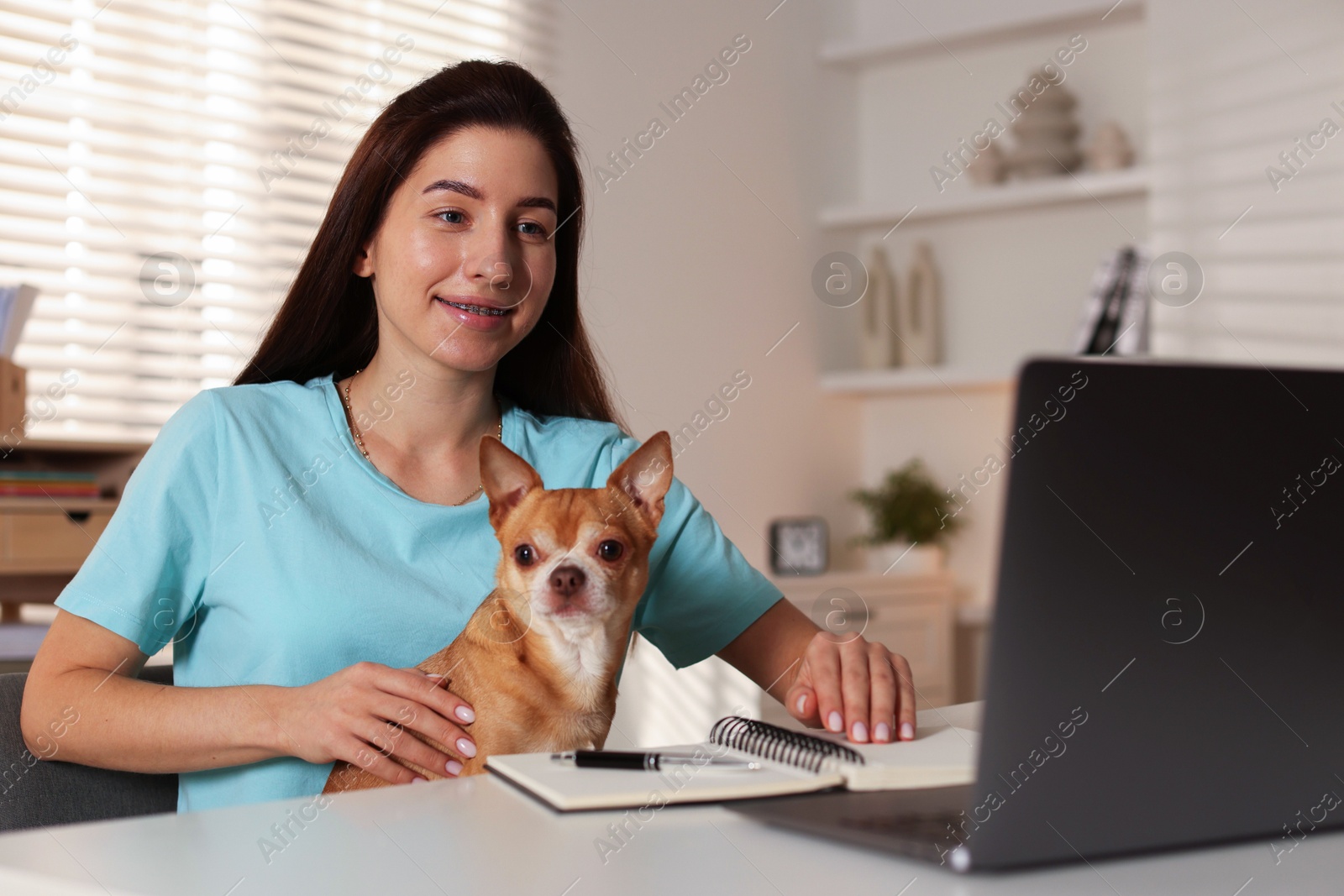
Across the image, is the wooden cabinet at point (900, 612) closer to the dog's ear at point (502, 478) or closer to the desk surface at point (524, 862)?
the dog's ear at point (502, 478)

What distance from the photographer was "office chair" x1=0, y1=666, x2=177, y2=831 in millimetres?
1062

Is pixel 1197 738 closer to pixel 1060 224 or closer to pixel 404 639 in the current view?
pixel 404 639

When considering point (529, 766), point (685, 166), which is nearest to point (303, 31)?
point (685, 166)

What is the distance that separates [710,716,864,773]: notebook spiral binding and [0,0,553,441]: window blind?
208 centimetres

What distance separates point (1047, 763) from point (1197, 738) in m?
0.11

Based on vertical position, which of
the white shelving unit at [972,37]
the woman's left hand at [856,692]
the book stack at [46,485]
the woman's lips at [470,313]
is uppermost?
the white shelving unit at [972,37]

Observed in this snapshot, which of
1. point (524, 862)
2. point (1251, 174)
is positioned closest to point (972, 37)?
point (1251, 174)

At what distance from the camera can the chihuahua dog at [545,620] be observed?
3.72 feet

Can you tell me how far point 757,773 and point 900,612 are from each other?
318 centimetres

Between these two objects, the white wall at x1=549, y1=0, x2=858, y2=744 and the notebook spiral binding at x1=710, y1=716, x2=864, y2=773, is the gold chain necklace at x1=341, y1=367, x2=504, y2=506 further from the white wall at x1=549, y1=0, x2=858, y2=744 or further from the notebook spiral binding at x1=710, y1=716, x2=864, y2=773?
the white wall at x1=549, y1=0, x2=858, y2=744

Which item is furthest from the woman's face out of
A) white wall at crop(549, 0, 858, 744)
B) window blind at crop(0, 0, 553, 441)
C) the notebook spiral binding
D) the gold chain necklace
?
white wall at crop(549, 0, 858, 744)

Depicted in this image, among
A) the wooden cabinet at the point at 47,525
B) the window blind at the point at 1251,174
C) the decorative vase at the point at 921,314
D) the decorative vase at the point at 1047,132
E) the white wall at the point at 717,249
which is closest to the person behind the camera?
the wooden cabinet at the point at 47,525

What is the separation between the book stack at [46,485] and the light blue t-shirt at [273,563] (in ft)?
3.58

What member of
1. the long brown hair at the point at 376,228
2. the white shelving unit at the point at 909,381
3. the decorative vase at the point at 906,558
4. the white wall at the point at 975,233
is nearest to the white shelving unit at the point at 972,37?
the white wall at the point at 975,233
